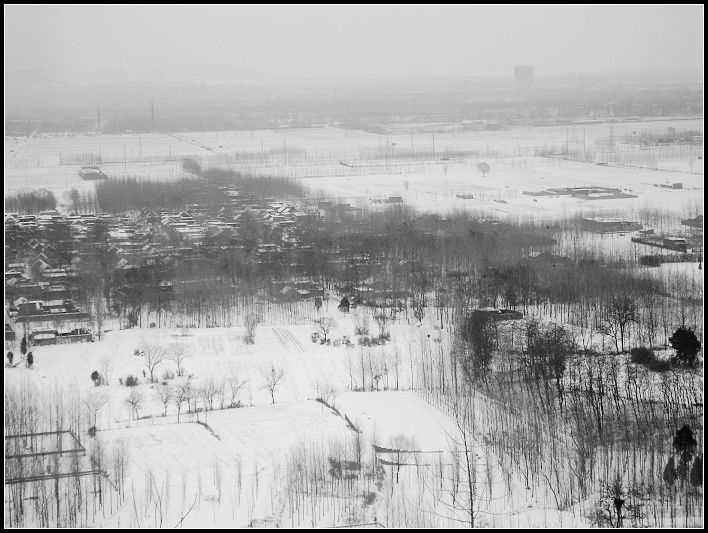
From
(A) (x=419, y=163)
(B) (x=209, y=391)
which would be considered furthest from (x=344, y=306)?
(A) (x=419, y=163)

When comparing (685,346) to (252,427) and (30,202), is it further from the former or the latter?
(30,202)

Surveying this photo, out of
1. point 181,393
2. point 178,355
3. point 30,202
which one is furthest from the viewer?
point 30,202

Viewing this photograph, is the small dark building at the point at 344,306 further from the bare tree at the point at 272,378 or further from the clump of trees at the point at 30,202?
the clump of trees at the point at 30,202

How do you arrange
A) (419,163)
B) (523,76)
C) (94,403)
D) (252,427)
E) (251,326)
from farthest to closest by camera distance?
(523,76) → (419,163) → (251,326) → (94,403) → (252,427)

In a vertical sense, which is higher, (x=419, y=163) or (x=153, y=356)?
(x=419, y=163)

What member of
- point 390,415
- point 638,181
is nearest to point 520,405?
point 390,415

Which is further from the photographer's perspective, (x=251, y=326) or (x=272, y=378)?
(x=251, y=326)

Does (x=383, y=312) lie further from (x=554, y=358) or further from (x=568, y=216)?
(x=568, y=216)
